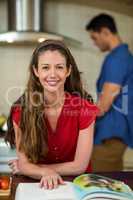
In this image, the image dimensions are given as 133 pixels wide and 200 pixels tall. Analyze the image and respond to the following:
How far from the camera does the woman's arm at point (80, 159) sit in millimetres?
1076

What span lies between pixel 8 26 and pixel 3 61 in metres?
0.24

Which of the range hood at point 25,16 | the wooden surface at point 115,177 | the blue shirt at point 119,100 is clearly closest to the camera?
the wooden surface at point 115,177

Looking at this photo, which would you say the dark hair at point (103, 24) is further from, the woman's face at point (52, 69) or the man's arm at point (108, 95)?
the woman's face at point (52, 69)

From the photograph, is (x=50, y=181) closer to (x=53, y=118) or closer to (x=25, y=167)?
(x=25, y=167)

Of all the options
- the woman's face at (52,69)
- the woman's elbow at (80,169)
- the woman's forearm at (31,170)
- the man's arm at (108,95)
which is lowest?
the woman's elbow at (80,169)

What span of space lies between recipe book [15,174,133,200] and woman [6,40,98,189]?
0.18 meters

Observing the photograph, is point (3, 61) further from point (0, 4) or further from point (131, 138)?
point (131, 138)

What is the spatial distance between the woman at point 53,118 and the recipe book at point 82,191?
179mm

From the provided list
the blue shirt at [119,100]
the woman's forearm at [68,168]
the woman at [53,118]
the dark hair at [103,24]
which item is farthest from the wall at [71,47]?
the woman's forearm at [68,168]

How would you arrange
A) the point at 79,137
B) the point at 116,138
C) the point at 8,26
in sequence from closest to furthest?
the point at 79,137 < the point at 116,138 < the point at 8,26

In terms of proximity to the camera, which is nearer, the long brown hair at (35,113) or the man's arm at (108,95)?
the long brown hair at (35,113)

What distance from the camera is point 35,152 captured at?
3.67ft

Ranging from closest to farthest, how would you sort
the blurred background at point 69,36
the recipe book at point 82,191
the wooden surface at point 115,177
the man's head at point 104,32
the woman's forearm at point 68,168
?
the recipe book at point 82,191, the wooden surface at point 115,177, the woman's forearm at point 68,168, the man's head at point 104,32, the blurred background at point 69,36

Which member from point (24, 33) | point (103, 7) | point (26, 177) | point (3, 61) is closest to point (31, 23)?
point (24, 33)
